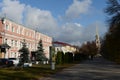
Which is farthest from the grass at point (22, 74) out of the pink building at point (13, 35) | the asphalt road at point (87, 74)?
the pink building at point (13, 35)

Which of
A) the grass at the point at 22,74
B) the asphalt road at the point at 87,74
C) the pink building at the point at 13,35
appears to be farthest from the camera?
the pink building at the point at 13,35

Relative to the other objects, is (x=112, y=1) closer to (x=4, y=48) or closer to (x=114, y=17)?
(x=114, y=17)

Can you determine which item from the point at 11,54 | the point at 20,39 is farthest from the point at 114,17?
the point at 20,39

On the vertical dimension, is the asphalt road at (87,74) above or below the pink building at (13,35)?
below

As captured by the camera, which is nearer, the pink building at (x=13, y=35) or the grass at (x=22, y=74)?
the grass at (x=22, y=74)

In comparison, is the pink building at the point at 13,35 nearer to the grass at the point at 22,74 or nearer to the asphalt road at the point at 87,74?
the asphalt road at the point at 87,74

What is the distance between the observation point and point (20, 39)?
7844 centimetres

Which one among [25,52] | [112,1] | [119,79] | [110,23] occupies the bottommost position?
[119,79]

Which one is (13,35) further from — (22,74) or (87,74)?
(22,74)

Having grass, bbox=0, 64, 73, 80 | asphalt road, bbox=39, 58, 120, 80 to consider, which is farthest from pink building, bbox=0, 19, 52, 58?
grass, bbox=0, 64, 73, 80

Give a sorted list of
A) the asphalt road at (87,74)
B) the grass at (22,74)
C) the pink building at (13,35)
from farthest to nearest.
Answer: the pink building at (13,35), the asphalt road at (87,74), the grass at (22,74)

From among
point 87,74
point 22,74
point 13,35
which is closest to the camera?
point 22,74

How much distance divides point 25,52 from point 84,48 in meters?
119

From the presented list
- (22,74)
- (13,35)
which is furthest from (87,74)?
(13,35)
